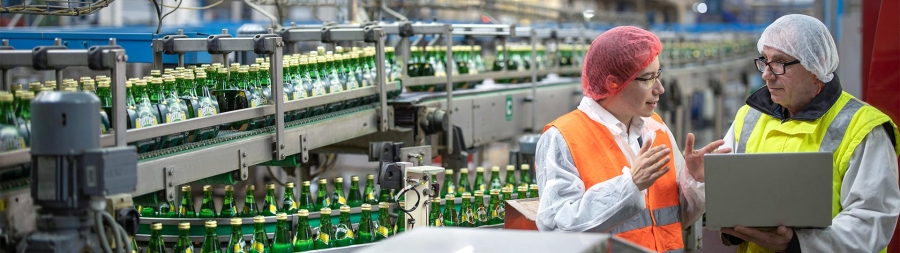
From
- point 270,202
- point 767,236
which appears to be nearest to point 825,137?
point 767,236

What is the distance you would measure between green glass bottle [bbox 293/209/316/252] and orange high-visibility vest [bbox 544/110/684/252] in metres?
0.97

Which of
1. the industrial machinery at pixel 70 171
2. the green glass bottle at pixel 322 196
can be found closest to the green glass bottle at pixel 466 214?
the green glass bottle at pixel 322 196

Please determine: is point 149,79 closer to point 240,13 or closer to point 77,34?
point 77,34

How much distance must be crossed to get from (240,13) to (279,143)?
8.89 metres

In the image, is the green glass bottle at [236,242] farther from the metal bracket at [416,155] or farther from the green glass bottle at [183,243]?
the metal bracket at [416,155]

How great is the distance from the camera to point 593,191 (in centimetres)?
240

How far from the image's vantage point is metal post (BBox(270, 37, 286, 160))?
3086 millimetres

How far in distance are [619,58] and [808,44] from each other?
52 cm

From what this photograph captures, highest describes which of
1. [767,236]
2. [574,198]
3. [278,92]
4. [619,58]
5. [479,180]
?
[619,58]

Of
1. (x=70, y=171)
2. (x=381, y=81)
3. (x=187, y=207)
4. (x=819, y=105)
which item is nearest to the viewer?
(x=70, y=171)

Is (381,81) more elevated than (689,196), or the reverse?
(381,81)

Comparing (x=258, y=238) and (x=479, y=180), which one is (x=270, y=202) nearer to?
(x=258, y=238)

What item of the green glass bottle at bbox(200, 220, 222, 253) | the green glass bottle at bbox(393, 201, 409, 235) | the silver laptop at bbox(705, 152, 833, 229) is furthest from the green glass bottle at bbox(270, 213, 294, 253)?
the silver laptop at bbox(705, 152, 833, 229)

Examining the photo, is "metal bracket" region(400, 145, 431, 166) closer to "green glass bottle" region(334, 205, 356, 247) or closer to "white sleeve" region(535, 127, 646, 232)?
"green glass bottle" region(334, 205, 356, 247)
